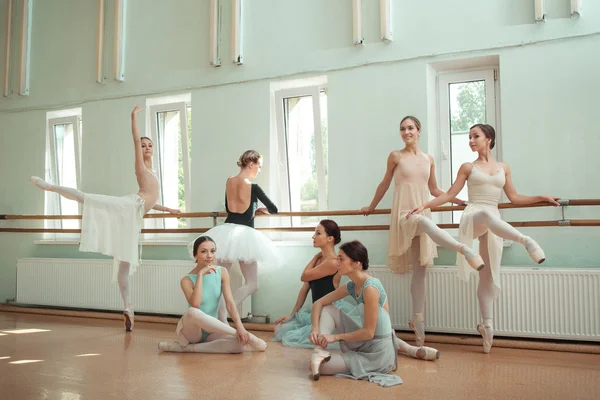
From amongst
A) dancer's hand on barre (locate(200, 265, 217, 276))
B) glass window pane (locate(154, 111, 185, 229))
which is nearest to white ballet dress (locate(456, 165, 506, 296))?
dancer's hand on barre (locate(200, 265, 217, 276))

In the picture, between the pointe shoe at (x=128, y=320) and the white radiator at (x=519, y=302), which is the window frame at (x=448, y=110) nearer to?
the white radiator at (x=519, y=302)

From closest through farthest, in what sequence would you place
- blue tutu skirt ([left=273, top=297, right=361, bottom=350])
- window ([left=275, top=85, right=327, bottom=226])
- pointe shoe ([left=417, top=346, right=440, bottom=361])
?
pointe shoe ([left=417, top=346, right=440, bottom=361]) → blue tutu skirt ([left=273, top=297, right=361, bottom=350]) → window ([left=275, top=85, right=327, bottom=226])

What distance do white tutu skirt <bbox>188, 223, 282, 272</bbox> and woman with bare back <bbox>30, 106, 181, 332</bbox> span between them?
1.67 ft

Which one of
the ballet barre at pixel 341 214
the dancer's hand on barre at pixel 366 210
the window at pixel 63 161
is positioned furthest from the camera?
the window at pixel 63 161

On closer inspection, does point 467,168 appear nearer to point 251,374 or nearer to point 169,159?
point 251,374

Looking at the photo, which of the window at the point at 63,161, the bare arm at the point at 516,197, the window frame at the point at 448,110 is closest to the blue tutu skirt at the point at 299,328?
the window frame at the point at 448,110

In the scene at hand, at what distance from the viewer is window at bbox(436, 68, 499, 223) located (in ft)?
14.6

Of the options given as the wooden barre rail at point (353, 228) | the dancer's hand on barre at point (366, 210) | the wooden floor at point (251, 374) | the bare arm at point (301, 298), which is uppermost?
the dancer's hand on barre at point (366, 210)

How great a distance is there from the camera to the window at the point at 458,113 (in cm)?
445

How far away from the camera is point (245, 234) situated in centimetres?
→ 446

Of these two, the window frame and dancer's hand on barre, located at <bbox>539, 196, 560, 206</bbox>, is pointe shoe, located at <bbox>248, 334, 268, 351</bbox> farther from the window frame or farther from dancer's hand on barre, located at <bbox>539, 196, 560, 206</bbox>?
dancer's hand on barre, located at <bbox>539, 196, 560, 206</bbox>

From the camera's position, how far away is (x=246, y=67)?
5.16 m

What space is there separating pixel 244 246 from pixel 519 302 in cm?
196

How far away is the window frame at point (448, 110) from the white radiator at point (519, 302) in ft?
1.93
